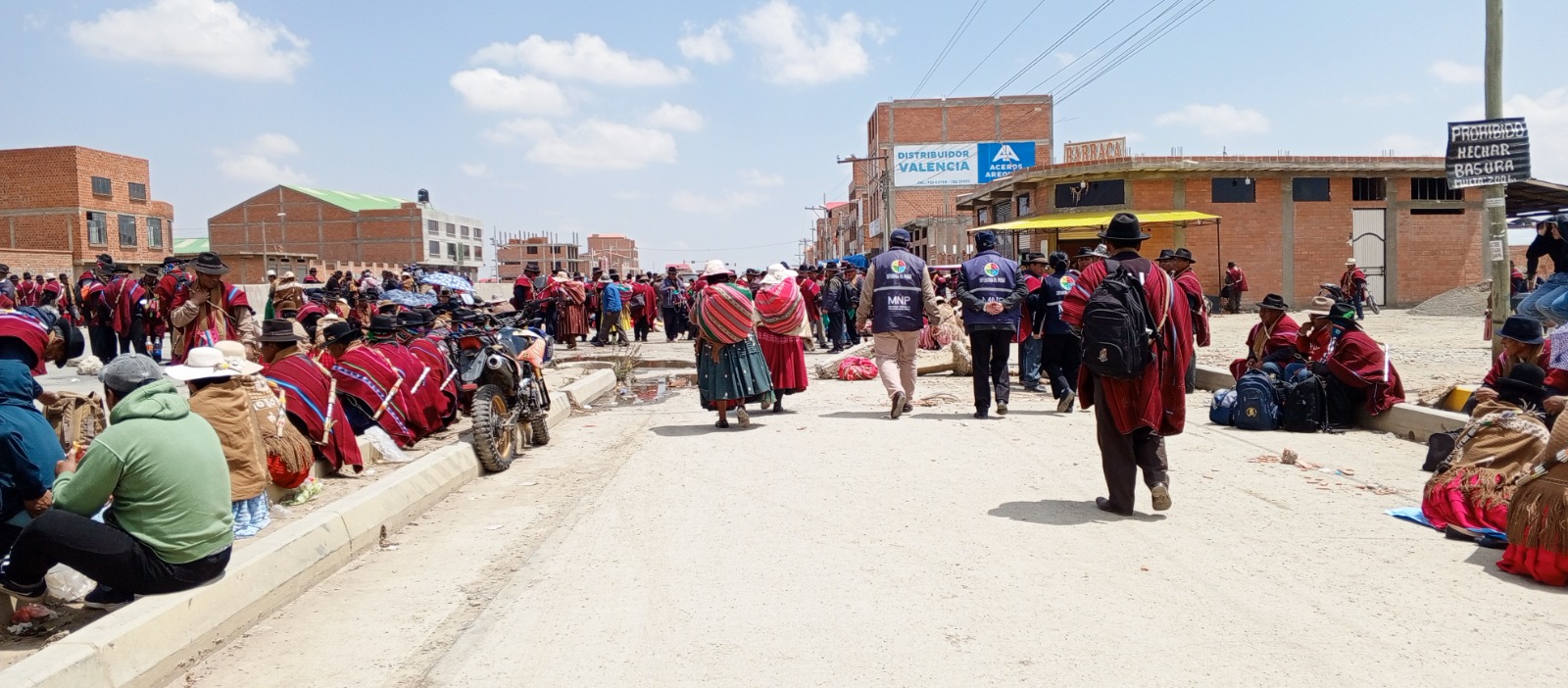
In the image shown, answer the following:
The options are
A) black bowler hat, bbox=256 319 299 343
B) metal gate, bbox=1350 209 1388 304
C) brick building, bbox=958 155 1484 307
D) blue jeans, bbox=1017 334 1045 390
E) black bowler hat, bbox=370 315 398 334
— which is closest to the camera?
black bowler hat, bbox=256 319 299 343

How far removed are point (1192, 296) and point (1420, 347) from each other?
35.5 ft

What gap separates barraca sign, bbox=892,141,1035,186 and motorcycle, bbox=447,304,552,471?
168 feet

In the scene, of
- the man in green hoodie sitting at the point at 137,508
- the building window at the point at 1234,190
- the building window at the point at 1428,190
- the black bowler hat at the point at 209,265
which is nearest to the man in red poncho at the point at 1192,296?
the man in green hoodie sitting at the point at 137,508

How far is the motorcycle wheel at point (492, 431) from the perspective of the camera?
326 inches

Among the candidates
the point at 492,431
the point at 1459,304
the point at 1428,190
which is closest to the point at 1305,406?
the point at 492,431

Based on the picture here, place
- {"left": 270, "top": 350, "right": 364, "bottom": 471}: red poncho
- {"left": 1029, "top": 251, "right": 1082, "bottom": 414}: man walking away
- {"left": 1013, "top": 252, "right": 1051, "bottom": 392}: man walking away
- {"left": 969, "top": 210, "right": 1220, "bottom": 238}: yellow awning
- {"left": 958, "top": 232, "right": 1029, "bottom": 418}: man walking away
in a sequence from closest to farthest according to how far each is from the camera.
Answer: {"left": 270, "top": 350, "right": 364, "bottom": 471}: red poncho
{"left": 958, "top": 232, "right": 1029, "bottom": 418}: man walking away
{"left": 1029, "top": 251, "right": 1082, "bottom": 414}: man walking away
{"left": 1013, "top": 252, "right": 1051, "bottom": 392}: man walking away
{"left": 969, "top": 210, "right": 1220, "bottom": 238}: yellow awning

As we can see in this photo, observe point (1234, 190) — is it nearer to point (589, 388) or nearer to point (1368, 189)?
point (1368, 189)

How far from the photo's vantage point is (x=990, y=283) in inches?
404

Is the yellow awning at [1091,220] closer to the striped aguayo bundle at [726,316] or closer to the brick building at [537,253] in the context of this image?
the striped aguayo bundle at [726,316]

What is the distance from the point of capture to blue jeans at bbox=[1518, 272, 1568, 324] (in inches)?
401

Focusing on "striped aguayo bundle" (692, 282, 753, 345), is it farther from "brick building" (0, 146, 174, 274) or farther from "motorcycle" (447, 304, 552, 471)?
"brick building" (0, 146, 174, 274)

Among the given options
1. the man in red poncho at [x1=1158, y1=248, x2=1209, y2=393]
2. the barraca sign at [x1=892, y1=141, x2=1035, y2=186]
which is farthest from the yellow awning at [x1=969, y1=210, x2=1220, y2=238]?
the barraca sign at [x1=892, y1=141, x2=1035, y2=186]

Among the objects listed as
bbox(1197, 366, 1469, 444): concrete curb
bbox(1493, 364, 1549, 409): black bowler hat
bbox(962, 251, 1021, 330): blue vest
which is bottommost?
bbox(1197, 366, 1469, 444): concrete curb

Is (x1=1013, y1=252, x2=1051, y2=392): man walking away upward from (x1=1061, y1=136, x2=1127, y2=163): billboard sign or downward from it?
downward
